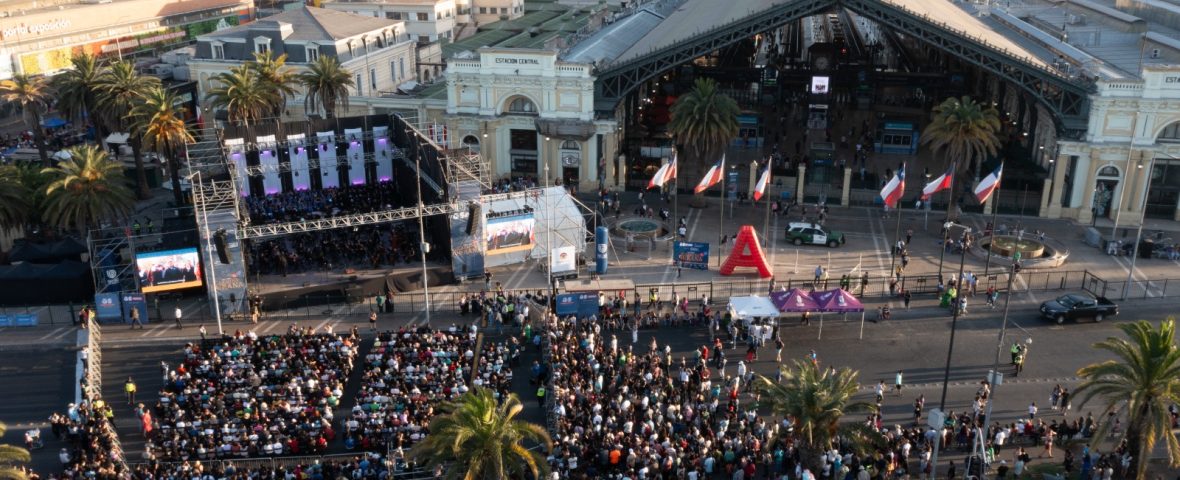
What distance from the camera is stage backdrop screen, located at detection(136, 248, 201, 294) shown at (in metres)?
47.1

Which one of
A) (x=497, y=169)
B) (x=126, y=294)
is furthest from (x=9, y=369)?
(x=497, y=169)

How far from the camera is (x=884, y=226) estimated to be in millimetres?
60250

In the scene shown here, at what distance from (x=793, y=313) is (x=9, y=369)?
1395 inches

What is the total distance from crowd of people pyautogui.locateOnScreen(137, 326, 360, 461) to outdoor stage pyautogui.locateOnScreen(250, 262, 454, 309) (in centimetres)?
441

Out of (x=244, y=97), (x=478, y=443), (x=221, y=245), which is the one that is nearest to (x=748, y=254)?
(x=478, y=443)

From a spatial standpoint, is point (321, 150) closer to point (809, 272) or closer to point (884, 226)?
point (809, 272)

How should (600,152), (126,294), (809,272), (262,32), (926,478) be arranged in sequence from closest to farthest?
(926,478) → (126,294) → (809,272) → (600,152) → (262,32)

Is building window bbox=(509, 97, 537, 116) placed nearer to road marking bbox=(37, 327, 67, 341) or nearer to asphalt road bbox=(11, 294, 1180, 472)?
asphalt road bbox=(11, 294, 1180, 472)

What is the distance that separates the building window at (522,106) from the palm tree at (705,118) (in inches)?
375

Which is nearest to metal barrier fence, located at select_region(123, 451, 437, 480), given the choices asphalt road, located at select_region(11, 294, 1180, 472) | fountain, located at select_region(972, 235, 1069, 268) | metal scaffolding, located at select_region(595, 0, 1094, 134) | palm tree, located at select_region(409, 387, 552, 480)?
palm tree, located at select_region(409, 387, 552, 480)

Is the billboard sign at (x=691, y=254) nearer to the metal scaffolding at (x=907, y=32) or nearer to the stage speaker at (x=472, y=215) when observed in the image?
the stage speaker at (x=472, y=215)

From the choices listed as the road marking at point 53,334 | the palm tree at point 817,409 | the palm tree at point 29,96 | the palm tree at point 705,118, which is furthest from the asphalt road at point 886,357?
the palm tree at point 29,96

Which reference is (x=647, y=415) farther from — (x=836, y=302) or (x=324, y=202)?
(x=324, y=202)

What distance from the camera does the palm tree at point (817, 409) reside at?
31.9m
